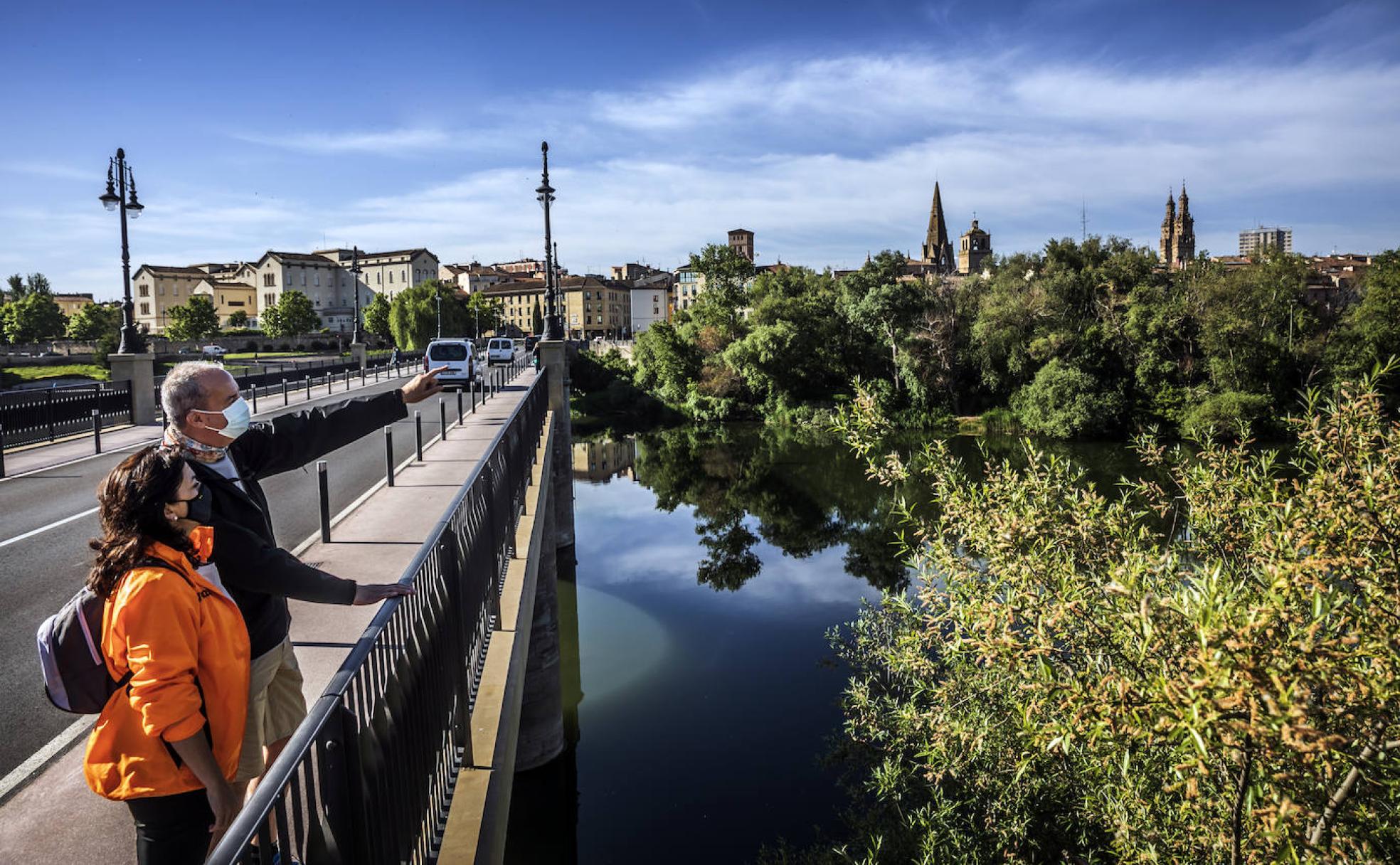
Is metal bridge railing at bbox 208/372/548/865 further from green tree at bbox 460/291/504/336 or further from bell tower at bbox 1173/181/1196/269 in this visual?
bell tower at bbox 1173/181/1196/269

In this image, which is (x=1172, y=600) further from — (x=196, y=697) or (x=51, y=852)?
(x=51, y=852)

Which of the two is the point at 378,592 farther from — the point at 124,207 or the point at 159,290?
the point at 159,290

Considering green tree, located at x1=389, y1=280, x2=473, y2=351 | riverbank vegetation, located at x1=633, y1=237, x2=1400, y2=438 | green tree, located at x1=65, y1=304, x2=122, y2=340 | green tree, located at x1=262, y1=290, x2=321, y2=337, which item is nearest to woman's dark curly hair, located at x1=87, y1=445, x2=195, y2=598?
riverbank vegetation, located at x1=633, y1=237, x2=1400, y2=438

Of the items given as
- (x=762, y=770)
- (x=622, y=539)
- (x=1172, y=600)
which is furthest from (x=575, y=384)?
(x=1172, y=600)

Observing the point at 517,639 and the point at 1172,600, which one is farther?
the point at 517,639

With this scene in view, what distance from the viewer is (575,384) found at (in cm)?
6022

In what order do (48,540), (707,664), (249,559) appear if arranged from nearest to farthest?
(249,559) < (48,540) < (707,664)

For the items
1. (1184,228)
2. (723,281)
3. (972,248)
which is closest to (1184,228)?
(1184,228)

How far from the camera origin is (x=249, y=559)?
2826 mm

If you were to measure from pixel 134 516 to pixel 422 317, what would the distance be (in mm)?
85156

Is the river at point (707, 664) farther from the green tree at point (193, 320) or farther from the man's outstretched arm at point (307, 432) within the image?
the green tree at point (193, 320)

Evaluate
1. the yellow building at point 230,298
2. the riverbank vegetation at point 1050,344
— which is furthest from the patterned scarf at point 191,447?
the yellow building at point 230,298

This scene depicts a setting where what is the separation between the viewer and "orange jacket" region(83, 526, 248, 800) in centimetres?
239

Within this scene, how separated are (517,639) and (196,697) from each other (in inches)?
151
